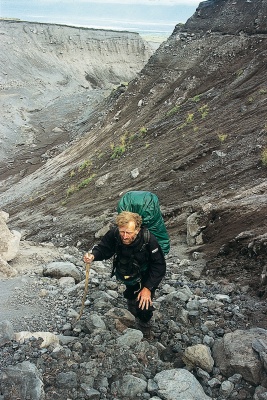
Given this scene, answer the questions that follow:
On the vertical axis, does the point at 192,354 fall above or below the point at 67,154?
above

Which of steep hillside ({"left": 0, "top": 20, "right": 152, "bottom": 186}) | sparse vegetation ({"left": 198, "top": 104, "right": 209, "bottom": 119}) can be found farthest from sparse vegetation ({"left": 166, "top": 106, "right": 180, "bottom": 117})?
steep hillside ({"left": 0, "top": 20, "right": 152, "bottom": 186})

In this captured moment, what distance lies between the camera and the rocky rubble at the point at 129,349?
3482 mm

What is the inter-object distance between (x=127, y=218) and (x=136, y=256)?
0.43m

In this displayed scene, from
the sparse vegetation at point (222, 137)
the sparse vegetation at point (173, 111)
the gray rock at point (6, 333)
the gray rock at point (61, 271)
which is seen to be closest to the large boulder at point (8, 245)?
the gray rock at point (61, 271)

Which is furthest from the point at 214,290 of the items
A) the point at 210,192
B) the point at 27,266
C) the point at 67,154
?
the point at 67,154

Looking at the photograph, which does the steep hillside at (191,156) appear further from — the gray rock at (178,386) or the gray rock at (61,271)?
the gray rock at (178,386)

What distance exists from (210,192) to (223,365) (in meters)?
6.03

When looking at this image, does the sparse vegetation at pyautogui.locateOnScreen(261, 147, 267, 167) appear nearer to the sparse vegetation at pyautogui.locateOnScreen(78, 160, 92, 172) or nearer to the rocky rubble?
the rocky rubble

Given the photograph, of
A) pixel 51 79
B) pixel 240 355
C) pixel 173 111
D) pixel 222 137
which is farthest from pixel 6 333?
pixel 51 79

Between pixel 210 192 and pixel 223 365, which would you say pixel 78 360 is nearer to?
pixel 223 365

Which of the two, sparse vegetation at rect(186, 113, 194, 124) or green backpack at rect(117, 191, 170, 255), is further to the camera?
sparse vegetation at rect(186, 113, 194, 124)

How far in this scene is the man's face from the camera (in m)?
3.75

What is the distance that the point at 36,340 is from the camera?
4.04m

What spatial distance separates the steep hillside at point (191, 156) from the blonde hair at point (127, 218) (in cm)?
248
